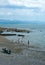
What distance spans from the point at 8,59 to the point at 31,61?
335 cm

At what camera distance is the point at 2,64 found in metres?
26.2

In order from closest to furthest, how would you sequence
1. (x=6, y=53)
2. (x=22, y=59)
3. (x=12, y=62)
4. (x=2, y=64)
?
(x=2, y=64)
(x=12, y=62)
(x=22, y=59)
(x=6, y=53)

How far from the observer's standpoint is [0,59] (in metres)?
29.2

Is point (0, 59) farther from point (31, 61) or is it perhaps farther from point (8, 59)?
point (31, 61)

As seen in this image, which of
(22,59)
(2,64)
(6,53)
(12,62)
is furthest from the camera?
(6,53)

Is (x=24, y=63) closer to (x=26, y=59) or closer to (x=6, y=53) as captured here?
(x=26, y=59)

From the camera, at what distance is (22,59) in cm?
3012

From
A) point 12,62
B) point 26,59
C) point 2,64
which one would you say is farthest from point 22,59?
point 2,64

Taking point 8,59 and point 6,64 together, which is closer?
point 6,64

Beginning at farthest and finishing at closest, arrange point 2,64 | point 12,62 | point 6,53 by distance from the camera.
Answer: point 6,53 → point 12,62 → point 2,64

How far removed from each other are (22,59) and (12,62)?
8.50ft

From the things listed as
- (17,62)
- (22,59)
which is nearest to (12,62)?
(17,62)

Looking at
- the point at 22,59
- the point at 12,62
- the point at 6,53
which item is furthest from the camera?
the point at 6,53

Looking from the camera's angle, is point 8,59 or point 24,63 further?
point 8,59
